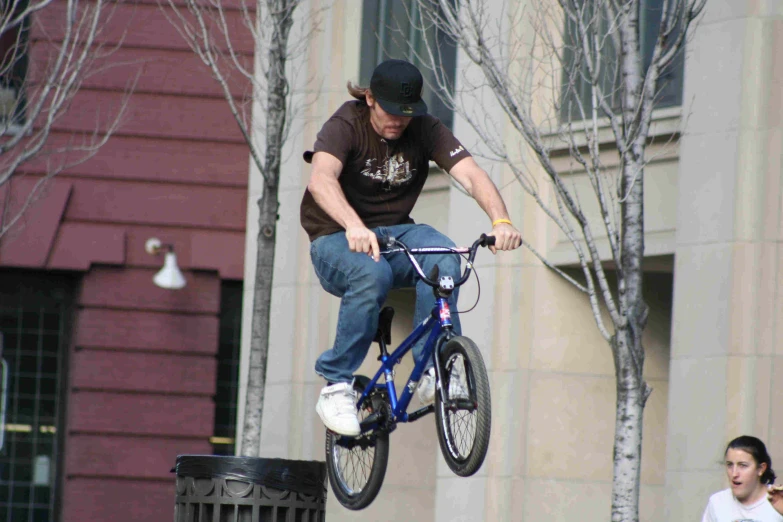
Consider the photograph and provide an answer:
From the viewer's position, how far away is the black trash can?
7793 mm

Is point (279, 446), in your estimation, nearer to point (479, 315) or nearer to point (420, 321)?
point (479, 315)

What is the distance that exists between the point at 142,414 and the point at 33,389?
1.32 m

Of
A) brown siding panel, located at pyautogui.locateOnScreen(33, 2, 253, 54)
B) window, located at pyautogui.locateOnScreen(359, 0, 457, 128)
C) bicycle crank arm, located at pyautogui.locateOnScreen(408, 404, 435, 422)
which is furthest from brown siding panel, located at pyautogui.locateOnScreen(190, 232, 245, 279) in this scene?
bicycle crank arm, located at pyautogui.locateOnScreen(408, 404, 435, 422)

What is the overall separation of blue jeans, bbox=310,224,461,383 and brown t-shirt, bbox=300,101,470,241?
0.12 meters

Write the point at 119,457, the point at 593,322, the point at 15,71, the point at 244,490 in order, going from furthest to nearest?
the point at 15,71 → the point at 119,457 → the point at 593,322 → the point at 244,490

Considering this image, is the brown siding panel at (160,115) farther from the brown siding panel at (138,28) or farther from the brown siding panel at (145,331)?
the brown siding panel at (145,331)

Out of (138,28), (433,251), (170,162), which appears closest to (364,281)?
(433,251)

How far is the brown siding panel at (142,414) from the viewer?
16.8 metres

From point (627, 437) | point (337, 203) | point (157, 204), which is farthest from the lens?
point (157, 204)

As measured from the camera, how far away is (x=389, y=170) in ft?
24.5

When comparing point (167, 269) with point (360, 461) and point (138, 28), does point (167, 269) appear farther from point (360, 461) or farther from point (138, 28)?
point (360, 461)

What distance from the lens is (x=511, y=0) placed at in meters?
13.4

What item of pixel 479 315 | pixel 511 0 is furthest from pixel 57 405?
pixel 511 0

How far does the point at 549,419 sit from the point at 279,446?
3640 mm
